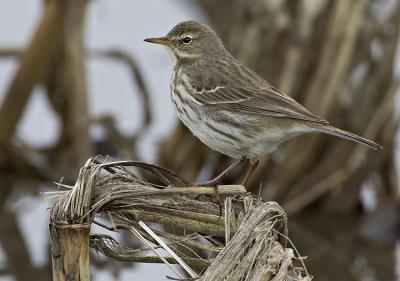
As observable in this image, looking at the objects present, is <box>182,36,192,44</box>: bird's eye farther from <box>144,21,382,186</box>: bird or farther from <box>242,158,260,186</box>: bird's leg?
<box>242,158,260,186</box>: bird's leg

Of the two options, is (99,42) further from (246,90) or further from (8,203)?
(246,90)

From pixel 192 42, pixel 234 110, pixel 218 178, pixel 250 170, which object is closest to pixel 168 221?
pixel 218 178

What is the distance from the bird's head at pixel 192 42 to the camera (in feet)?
20.3

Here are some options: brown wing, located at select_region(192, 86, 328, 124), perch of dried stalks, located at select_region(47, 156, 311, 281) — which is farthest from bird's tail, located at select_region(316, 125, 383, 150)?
perch of dried stalks, located at select_region(47, 156, 311, 281)

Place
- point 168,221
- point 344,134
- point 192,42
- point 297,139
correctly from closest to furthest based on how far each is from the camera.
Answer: point 168,221 → point 344,134 → point 192,42 → point 297,139

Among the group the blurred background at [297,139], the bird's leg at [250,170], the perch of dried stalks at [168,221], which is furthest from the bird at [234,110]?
the blurred background at [297,139]

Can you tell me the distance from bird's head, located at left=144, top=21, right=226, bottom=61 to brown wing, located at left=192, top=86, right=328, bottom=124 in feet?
1.48

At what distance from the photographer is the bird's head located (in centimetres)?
619

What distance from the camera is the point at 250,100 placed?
5.78 meters

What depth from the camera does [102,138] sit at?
31.7ft

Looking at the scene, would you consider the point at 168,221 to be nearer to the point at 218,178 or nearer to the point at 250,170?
Result: the point at 218,178

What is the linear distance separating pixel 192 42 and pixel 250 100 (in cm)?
68

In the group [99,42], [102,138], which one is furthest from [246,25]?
[99,42]

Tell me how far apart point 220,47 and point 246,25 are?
8.69 ft
